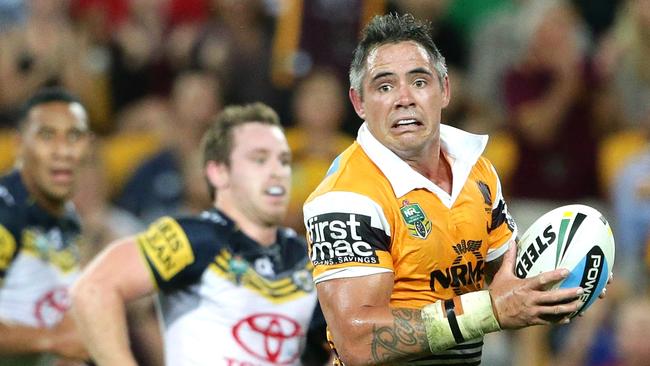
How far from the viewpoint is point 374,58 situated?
452 cm

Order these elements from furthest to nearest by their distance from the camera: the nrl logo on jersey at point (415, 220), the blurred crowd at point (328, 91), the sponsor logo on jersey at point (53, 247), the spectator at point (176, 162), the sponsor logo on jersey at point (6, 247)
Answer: the spectator at point (176, 162) < the blurred crowd at point (328, 91) < the sponsor logo on jersey at point (53, 247) < the sponsor logo on jersey at point (6, 247) < the nrl logo on jersey at point (415, 220)

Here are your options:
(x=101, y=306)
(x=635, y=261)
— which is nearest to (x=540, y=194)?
(x=635, y=261)

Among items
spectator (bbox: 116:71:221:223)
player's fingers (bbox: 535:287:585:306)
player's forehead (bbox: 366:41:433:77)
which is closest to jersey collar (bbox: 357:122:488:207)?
player's forehead (bbox: 366:41:433:77)

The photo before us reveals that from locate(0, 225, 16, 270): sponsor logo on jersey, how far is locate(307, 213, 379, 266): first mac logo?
8.36 feet

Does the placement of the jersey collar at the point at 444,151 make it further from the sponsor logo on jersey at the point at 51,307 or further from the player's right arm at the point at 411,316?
the sponsor logo on jersey at the point at 51,307

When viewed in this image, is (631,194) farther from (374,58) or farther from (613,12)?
(374,58)

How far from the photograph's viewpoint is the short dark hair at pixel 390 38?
454 cm

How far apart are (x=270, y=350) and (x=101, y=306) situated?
0.79m

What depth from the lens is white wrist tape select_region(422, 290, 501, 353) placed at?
4172 millimetres

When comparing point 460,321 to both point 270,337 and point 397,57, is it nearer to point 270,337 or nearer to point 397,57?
point 397,57

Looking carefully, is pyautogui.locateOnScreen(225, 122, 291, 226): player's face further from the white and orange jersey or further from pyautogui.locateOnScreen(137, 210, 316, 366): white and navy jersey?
the white and orange jersey

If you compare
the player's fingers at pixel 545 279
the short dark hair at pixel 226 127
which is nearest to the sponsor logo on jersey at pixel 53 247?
the short dark hair at pixel 226 127

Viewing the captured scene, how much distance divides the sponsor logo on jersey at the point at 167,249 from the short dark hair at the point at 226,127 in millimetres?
506

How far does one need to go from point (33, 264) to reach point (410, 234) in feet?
9.80
